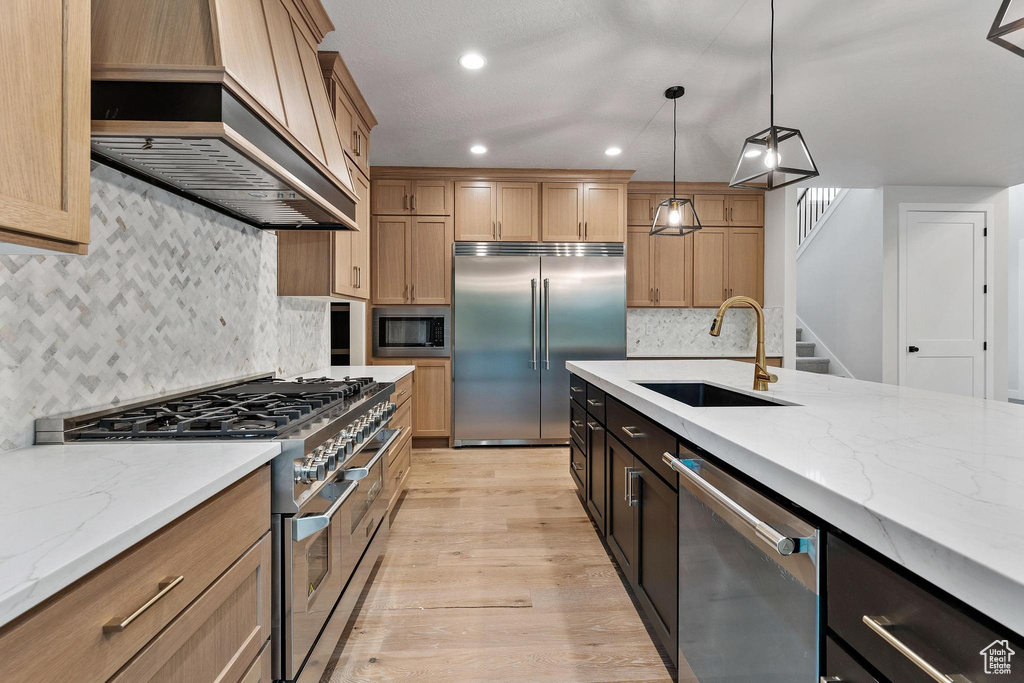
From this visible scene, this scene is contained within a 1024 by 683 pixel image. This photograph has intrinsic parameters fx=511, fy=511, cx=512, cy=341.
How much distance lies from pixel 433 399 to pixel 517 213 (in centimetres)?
190

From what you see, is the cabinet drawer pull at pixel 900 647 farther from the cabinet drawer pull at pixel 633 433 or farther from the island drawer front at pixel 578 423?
the island drawer front at pixel 578 423

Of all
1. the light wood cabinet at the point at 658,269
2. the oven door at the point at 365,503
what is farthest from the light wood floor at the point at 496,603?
the light wood cabinet at the point at 658,269

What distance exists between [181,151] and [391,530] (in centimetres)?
213

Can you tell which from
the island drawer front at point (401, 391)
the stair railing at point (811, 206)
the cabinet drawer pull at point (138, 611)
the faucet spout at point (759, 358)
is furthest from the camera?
the stair railing at point (811, 206)

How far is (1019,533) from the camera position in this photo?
588 millimetres

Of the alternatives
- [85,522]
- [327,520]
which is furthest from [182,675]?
[327,520]

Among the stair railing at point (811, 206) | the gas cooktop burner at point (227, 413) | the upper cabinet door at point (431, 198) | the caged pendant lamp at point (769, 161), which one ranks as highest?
the stair railing at point (811, 206)

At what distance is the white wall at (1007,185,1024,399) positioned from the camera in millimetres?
6500

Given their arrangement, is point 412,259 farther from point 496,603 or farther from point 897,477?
point 897,477

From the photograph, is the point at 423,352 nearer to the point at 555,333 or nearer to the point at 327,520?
the point at 555,333

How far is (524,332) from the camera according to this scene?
4.66 metres

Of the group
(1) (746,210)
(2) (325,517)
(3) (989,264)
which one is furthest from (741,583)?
(3) (989,264)

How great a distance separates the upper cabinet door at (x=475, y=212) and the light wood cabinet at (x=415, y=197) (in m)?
0.10

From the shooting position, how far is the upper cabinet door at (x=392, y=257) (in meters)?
4.73
